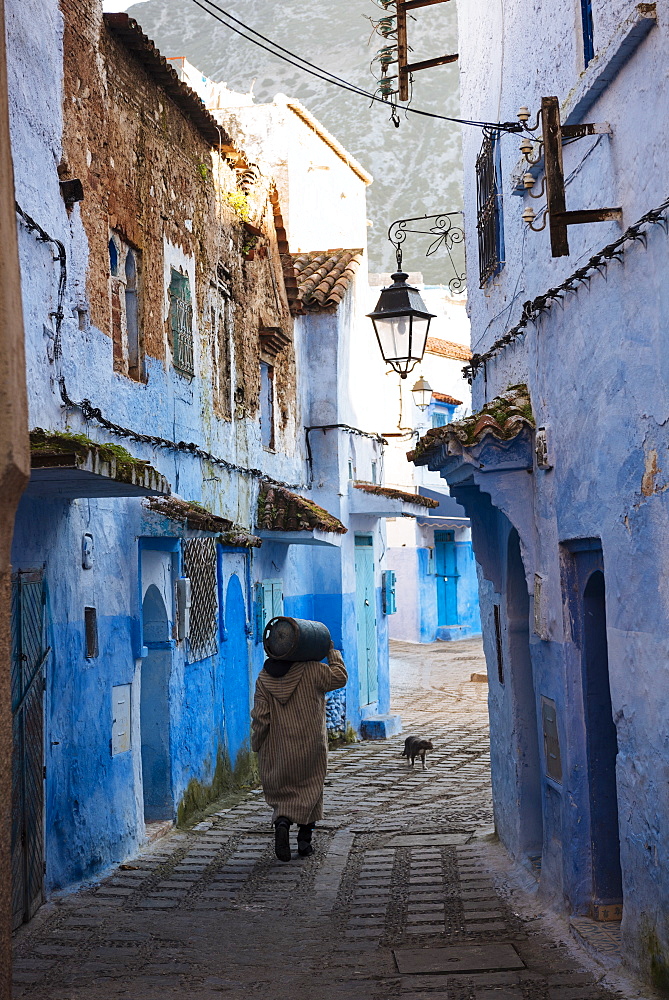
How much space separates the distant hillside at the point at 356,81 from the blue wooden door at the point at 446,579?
39.5m

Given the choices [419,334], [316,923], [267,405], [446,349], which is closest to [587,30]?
[419,334]

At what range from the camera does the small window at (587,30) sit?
6.80 metres

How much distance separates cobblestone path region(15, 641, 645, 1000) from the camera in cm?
616

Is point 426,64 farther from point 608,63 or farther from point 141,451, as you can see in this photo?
point 608,63

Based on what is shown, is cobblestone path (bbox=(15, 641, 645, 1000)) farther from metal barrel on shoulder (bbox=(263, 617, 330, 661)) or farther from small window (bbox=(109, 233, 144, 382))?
small window (bbox=(109, 233, 144, 382))

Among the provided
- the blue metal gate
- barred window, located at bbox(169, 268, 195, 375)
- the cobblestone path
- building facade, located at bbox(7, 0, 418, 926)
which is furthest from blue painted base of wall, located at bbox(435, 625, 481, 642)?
the blue metal gate

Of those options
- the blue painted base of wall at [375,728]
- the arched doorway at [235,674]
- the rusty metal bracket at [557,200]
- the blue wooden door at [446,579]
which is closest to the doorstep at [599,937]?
the rusty metal bracket at [557,200]

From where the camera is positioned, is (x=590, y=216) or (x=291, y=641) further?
(x=291, y=641)

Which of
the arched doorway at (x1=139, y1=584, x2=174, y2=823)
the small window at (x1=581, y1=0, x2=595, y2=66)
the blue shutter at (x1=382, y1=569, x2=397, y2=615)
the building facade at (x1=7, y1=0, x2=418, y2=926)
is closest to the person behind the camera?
the small window at (x1=581, y1=0, x2=595, y2=66)

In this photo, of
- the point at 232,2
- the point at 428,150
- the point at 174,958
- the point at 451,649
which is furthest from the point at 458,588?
the point at 232,2

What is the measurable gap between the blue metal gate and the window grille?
147 inches

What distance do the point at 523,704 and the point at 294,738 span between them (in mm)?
1866

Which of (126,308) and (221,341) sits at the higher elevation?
(221,341)

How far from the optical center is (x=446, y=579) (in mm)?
36625
